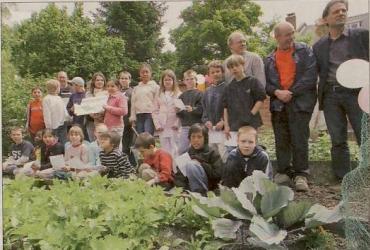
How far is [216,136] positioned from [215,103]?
0.17 metres

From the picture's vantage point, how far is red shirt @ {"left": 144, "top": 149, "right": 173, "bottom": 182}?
2545 millimetres

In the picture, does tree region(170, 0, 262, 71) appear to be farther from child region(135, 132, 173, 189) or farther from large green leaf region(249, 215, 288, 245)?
large green leaf region(249, 215, 288, 245)

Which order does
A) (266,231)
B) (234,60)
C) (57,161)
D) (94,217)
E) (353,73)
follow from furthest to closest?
(57,161) → (234,60) → (353,73) → (94,217) → (266,231)

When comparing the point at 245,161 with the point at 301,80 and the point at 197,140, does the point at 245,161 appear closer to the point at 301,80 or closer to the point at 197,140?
the point at 197,140

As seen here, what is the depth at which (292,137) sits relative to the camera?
2.51 metres

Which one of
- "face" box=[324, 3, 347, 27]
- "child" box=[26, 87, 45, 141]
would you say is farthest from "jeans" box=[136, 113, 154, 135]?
"face" box=[324, 3, 347, 27]

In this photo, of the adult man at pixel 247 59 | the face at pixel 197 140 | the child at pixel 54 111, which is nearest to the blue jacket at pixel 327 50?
the adult man at pixel 247 59

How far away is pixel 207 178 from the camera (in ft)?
8.16

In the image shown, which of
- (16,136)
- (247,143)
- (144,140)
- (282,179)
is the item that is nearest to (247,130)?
(247,143)

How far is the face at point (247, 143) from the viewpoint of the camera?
7.97ft

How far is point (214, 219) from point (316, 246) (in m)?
0.45

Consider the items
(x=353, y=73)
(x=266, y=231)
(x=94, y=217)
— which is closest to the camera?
(x=266, y=231)

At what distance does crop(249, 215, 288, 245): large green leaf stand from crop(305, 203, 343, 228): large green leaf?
14 cm

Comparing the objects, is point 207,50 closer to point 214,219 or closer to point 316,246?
point 214,219
